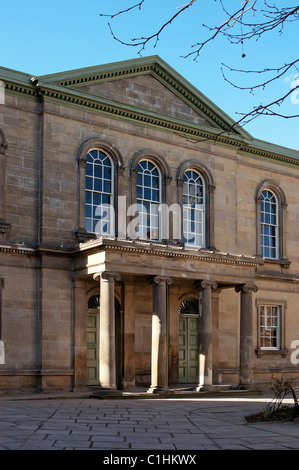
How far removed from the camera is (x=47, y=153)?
880 inches

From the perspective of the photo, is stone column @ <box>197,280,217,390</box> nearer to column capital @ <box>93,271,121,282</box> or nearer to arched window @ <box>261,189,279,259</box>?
column capital @ <box>93,271,121,282</box>

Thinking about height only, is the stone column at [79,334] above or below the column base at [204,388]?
above

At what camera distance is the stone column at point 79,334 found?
21969mm

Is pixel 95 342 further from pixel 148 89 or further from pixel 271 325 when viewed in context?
pixel 148 89

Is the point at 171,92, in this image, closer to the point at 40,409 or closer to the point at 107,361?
the point at 107,361

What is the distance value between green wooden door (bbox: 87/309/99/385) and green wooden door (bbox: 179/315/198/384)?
3.72 m

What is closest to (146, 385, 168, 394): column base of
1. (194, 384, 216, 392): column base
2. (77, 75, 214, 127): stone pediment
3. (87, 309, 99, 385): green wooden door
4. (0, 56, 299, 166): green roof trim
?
(194, 384, 216, 392): column base

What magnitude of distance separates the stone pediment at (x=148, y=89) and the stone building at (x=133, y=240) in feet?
0.16

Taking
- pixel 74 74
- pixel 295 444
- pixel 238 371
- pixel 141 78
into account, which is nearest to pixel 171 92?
pixel 141 78

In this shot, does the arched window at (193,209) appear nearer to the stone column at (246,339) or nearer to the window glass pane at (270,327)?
the stone column at (246,339)

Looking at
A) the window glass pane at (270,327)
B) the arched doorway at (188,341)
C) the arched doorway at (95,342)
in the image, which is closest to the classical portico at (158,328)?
the arched doorway at (95,342)

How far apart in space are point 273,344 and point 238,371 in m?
2.76

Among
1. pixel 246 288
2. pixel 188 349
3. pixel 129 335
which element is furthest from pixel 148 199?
pixel 188 349

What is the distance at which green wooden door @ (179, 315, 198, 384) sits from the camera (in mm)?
25781
